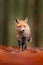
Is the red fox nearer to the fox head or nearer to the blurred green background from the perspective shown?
the fox head

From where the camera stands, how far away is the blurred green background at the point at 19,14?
2732 millimetres

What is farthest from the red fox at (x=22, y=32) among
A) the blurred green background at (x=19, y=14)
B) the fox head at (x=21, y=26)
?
the blurred green background at (x=19, y=14)

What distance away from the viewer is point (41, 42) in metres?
2.86

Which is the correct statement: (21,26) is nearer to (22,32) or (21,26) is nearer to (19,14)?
(22,32)

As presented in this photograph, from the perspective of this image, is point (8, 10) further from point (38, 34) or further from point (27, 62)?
point (27, 62)

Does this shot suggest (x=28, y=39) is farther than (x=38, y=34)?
No

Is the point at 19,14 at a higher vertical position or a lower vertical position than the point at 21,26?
higher

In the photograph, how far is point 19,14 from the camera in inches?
107

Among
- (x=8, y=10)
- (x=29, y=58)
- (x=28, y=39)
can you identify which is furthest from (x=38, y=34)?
(x=29, y=58)

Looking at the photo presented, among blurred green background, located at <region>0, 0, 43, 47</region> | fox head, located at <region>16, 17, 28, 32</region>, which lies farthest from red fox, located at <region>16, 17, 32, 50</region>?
blurred green background, located at <region>0, 0, 43, 47</region>

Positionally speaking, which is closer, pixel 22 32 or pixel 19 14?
pixel 22 32

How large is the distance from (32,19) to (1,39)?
546 millimetres

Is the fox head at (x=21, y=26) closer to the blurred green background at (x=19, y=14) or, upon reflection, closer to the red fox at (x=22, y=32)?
the red fox at (x=22, y=32)

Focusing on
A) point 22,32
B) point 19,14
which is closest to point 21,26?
point 22,32
